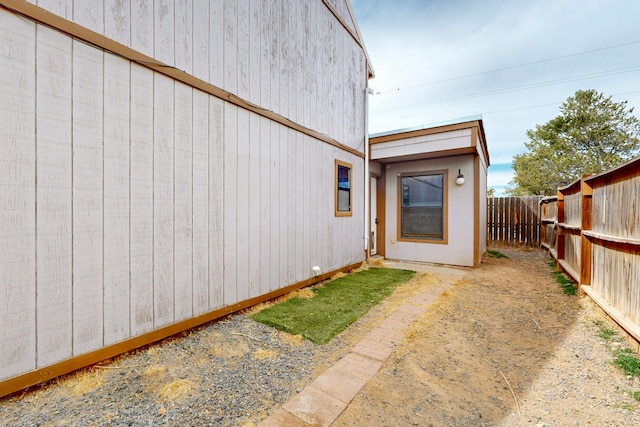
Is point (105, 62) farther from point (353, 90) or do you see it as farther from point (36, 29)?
point (353, 90)

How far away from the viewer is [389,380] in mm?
1962

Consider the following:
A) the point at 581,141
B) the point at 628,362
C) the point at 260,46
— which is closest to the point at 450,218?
the point at 628,362

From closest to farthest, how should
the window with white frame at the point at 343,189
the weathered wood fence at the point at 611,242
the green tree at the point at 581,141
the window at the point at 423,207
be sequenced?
the weathered wood fence at the point at 611,242 → the window with white frame at the point at 343,189 → the window at the point at 423,207 → the green tree at the point at 581,141

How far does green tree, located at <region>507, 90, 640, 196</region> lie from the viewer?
14258 mm

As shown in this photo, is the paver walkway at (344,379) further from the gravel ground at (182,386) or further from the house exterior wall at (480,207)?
the house exterior wall at (480,207)

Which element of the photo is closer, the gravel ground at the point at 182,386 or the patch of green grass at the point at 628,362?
the gravel ground at the point at 182,386

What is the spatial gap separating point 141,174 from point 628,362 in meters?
4.10

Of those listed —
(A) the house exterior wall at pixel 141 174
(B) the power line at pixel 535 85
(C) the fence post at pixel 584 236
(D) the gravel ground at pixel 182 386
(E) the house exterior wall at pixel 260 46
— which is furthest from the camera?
(B) the power line at pixel 535 85

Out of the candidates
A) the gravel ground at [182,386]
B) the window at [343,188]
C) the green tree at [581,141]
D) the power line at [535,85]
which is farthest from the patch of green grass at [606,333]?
the green tree at [581,141]

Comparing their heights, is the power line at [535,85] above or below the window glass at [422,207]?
above

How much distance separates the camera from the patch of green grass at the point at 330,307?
2.79m

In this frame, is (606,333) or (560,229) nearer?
Answer: (606,333)

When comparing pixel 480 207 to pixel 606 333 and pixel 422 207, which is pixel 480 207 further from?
pixel 606 333

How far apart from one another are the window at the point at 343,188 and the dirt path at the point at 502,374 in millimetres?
2379
